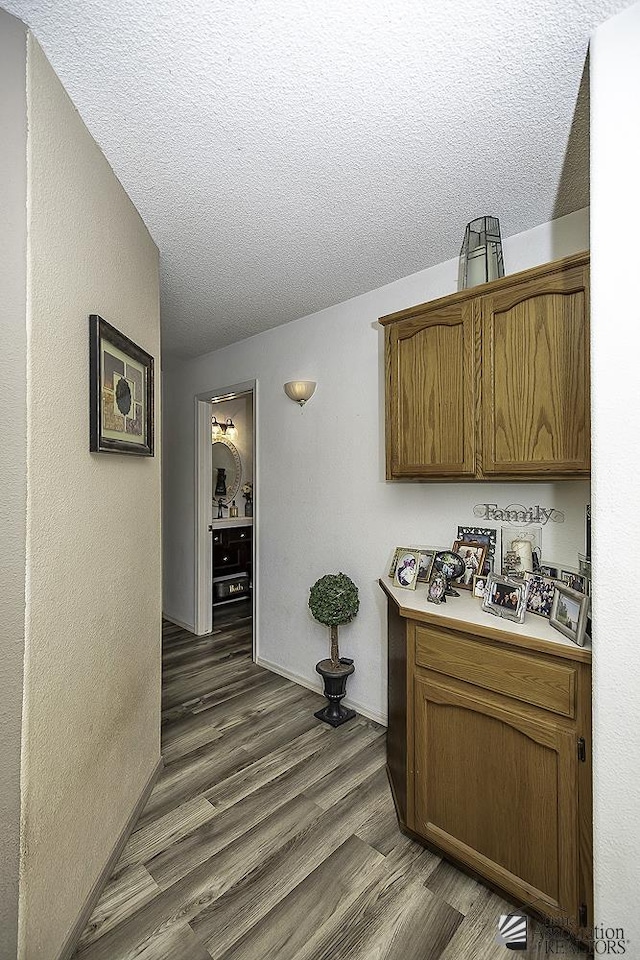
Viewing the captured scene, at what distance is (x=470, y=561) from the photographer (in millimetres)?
2186

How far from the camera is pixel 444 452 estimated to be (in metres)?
2.00

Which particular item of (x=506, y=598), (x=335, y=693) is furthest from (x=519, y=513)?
(x=335, y=693)

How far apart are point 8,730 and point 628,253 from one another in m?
1.92

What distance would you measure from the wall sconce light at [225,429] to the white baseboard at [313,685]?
2602mm

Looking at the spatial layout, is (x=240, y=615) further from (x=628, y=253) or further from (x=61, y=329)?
(x=628, y=253)

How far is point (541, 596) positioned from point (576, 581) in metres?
0.13

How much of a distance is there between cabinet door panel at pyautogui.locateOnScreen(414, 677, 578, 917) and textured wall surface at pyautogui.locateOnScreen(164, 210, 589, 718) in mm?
791

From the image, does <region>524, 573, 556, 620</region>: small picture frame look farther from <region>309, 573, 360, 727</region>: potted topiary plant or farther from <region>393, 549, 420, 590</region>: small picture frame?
<region>309, 573, 360, 727</region>: potted topiary plant

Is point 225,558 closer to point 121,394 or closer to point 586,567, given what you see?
point 121,394

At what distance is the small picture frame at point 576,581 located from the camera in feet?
4.86

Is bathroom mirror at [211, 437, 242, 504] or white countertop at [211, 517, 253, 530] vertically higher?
bathroom mirror at [211, 437, 242, 504]

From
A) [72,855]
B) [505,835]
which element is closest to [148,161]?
[72,855]

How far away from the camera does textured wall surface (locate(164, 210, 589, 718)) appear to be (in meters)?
2.17

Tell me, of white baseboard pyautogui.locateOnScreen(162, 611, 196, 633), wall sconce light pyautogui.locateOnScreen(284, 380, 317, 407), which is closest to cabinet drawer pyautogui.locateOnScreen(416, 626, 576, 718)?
wall sconce light pyautogui.locateOnScreen(284, 380, 317, 407)
